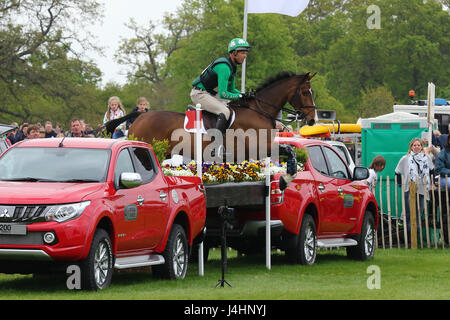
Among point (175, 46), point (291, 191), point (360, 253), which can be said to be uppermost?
point (175, 46)

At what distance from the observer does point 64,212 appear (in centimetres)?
1121

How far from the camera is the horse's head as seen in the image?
18344 mm

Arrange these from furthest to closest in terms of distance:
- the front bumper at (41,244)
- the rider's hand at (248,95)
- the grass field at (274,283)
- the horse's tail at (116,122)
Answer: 1. the horse's tail at (116,122)
2. the rider's hand at (248,95)
3. the grass field at (274,283)
4. the front bumper at (41,244)

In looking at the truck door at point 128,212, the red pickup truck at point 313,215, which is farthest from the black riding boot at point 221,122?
the truck door at point 128,212

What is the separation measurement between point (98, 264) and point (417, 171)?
37.2ft

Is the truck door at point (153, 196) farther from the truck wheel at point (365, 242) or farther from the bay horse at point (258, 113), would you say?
the truck wheel at point (365, 242)

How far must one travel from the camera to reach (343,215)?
17438 millimetres

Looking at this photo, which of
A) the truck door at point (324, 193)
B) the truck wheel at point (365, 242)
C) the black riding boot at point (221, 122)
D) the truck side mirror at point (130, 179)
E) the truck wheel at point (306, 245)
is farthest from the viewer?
the truck wheel at point (365, 242)

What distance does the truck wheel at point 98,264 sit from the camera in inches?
449

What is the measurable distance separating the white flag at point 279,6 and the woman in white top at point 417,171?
207 inches
